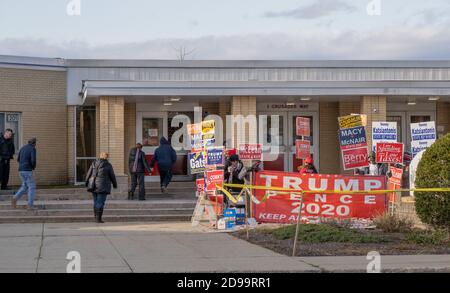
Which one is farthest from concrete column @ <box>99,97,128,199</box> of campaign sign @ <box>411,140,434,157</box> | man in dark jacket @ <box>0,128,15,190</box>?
campaign sign @ <box>411,140,434,157</box>

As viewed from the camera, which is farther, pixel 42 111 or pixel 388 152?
pixel 42 111

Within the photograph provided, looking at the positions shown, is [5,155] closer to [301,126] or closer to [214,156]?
[214,156]

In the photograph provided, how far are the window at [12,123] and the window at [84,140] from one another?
1990 mm

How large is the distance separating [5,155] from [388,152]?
1115cm

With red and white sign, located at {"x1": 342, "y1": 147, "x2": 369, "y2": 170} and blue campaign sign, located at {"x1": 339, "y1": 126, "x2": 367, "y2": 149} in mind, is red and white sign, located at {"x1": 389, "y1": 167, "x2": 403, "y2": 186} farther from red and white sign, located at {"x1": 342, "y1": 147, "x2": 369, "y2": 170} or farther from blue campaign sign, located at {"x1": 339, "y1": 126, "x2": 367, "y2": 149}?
blue campaign sign, located at {"x1": 339, "y1": 126, "x2": 367, "y2": 149}

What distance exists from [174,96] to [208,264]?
42.5 ft

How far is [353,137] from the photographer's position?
1989 centimetres

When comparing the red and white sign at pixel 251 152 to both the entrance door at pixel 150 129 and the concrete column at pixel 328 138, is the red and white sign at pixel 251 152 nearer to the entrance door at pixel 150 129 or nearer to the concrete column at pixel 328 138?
the entrance door at pixel 150 129

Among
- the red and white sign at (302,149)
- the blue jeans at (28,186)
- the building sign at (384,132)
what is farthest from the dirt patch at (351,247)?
the blue jeans at (28,186)

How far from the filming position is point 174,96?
24.5 metres

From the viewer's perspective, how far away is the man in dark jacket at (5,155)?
901 inches

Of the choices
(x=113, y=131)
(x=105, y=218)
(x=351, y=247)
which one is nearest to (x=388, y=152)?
(x=351, y=247)

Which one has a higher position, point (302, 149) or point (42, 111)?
point (42, 111)

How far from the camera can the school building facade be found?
2570 centimetres
